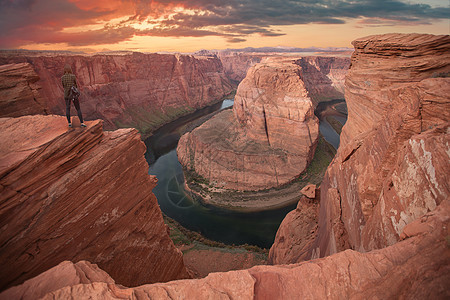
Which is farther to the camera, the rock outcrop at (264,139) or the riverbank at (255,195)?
the rock outcrop at (264,139)

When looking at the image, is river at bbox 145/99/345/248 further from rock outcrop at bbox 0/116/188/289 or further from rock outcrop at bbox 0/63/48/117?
rock outcrop at bbox 0/63/48/117

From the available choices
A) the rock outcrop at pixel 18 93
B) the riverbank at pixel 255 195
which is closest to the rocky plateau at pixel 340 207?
the rock outcrop at pixel 18 93

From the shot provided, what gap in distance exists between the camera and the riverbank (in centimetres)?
3019

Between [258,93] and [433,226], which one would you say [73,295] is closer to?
[433,226]

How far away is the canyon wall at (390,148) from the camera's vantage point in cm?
634

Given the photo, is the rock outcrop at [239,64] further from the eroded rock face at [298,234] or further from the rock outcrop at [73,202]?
the rock outcrop at [73,202]

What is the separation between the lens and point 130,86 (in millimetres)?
65000

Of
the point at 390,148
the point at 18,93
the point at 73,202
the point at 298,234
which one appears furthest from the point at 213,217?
the point at 390,148

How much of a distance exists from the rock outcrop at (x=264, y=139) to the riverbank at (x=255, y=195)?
3.07 feet

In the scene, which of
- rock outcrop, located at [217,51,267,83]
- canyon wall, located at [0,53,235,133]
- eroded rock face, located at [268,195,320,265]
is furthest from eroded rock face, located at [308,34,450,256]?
rock outcrop, located at [217,51,267,83]

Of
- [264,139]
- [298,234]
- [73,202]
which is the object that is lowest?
[264,139]

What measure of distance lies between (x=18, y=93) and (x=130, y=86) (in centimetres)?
5601

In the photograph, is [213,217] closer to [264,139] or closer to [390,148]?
[264,139]

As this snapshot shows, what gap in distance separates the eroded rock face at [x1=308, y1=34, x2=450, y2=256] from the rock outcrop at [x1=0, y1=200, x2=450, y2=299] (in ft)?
4.61
